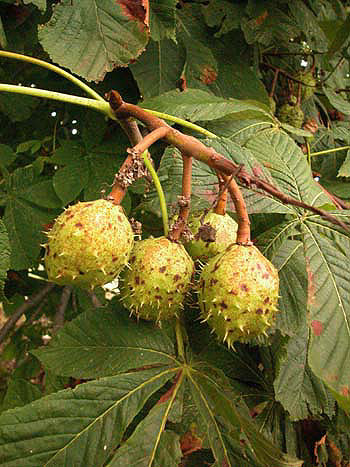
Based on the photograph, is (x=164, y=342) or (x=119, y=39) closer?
(x=164, y=342)

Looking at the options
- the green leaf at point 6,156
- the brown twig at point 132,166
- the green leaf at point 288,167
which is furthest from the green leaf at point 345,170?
the green leaf at point 6,156

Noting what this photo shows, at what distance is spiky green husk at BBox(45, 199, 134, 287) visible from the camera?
1.05 meters

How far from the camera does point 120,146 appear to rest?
2.01 m

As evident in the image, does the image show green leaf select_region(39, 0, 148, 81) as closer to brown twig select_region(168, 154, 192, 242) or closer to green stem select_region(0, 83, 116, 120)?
green stem select_region(0, 83, 116, 120)

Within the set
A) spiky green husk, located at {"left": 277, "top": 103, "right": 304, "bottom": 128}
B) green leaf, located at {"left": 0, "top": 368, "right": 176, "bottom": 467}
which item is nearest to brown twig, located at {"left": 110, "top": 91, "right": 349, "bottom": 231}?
green leaf, located at {"left": 0, "top": 368, "right": 176, "bottom": 467}

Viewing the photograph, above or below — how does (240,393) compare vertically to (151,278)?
below

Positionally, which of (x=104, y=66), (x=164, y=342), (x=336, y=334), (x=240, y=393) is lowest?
(x=240, y=393)

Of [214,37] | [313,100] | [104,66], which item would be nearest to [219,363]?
[104,66]

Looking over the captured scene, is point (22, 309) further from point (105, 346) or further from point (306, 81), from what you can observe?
point (306, 81)

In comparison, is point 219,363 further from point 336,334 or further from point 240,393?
point 336,334

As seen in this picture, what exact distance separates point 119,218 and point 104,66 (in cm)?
58

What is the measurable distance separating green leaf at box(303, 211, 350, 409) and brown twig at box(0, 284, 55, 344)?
4.31ft

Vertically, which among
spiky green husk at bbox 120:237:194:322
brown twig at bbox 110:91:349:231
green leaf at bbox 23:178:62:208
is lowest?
green leaf at bbox 23:178:62:208

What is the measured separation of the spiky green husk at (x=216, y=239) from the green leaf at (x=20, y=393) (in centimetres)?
83
